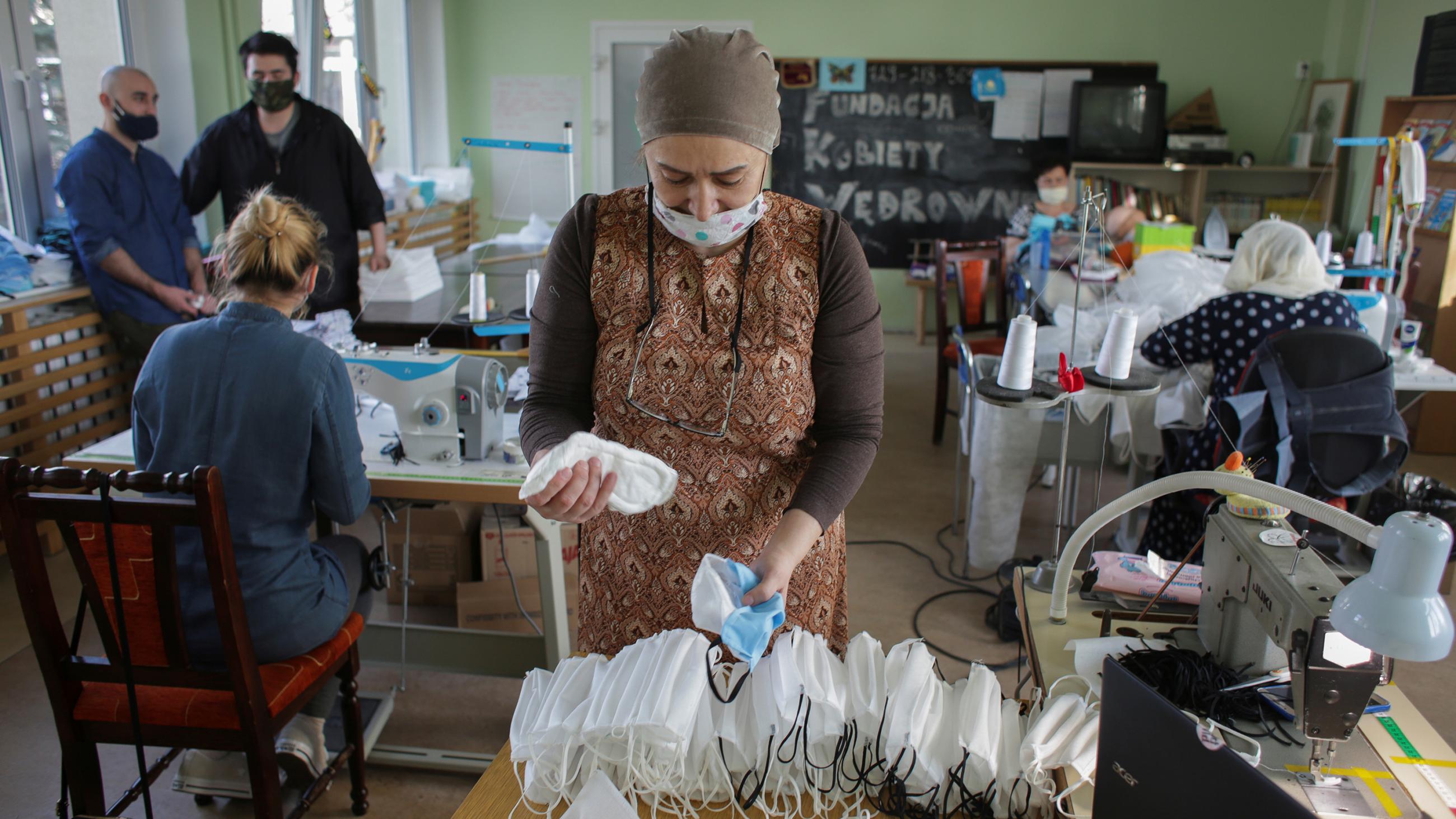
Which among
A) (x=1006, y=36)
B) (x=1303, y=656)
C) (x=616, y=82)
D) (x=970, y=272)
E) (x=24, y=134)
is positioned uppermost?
(x=1006, y=36)

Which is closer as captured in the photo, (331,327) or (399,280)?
(331,327)

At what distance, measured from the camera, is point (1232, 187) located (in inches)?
247

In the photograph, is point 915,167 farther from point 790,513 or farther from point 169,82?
point 790,513

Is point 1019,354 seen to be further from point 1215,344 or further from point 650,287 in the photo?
point 1215,344

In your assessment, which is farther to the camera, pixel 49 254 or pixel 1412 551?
pixel 49 254

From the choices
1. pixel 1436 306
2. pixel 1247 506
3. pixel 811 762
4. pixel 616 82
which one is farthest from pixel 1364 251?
pixel 616 82

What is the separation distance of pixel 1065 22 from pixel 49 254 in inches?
223

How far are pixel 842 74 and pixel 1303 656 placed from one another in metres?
5.95

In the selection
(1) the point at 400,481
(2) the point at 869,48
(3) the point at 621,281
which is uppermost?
(2) the point at 869,48

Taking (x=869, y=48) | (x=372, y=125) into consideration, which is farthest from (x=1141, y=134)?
(x=372, y=125)

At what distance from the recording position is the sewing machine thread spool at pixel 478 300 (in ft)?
9.78

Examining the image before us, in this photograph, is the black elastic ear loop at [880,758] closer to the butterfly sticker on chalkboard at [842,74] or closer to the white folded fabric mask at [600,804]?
the white folded fabric mask at [600,804]

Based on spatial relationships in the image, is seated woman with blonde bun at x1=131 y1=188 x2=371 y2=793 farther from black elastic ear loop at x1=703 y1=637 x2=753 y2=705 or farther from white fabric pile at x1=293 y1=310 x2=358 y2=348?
black elastic ear loop at x1=703 y1=637 x2=753 y2=705

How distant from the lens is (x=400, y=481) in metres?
2.12
